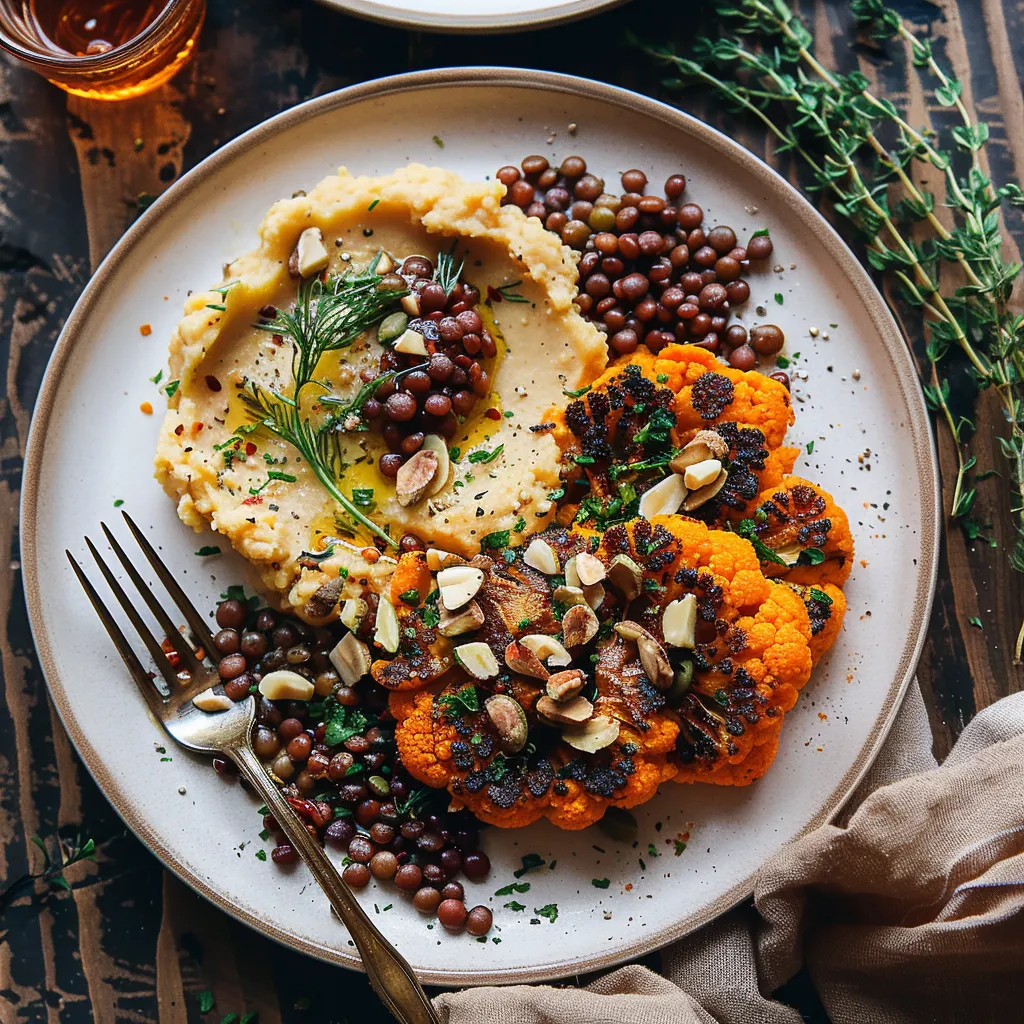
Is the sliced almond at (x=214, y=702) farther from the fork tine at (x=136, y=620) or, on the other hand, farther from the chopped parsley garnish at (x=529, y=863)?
the chopped parsley garnish at (x=529, y=863)

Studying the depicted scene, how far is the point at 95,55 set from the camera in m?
3.40

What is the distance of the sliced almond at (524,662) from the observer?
2975mm

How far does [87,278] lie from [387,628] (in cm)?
187

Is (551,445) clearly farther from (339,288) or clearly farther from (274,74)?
(274,74)

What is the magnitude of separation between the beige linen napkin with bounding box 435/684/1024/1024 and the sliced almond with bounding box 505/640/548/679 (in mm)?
1060

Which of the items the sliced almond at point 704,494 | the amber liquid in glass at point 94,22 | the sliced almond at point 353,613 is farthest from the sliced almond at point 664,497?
the amber liquid in glass at point 94,22

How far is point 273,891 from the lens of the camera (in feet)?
10.8

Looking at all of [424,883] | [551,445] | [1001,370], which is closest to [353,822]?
[424,883]

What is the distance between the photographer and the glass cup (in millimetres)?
3320

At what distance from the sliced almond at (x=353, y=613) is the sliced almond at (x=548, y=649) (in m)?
0.56

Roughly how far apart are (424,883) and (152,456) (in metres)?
1.83

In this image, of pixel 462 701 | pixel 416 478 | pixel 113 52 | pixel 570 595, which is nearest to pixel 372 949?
pixel 462 701

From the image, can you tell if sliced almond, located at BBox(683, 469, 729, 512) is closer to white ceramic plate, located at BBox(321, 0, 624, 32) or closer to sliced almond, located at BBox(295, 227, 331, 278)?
sliced almond, located at BBox(295, 227, 331, 278)

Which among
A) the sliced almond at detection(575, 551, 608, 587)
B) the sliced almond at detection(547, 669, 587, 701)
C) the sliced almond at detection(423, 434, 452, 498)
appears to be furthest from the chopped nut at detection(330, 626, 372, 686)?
the sliced almond at detection(575, 551, 608, 587)
